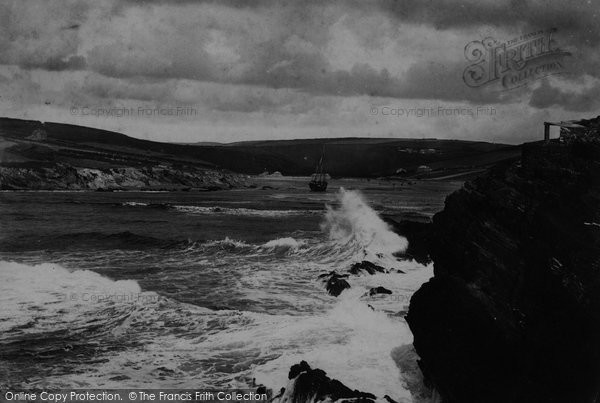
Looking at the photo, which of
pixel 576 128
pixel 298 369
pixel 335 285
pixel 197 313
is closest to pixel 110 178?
pixel 335 285

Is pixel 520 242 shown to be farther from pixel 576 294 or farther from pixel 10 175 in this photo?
pixel 10 175

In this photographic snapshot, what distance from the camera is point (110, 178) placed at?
408 feet

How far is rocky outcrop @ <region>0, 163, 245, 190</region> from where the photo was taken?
339 ft

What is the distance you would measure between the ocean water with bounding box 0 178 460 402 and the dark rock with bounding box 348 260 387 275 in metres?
0.65

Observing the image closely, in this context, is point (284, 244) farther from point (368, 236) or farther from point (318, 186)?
point (318, 186)

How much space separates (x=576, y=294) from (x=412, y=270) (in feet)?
64.6

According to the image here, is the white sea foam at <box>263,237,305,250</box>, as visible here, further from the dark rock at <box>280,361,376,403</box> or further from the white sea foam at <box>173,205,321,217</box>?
the dark rock at <box>280,361,376,403</box>

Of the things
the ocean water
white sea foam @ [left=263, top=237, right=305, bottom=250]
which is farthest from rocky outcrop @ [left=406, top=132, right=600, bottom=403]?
white sea foam @ [left=263, top=237, right=305, bottom=250]

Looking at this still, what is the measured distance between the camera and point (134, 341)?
1717 centimetres

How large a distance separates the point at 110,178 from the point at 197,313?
364ft

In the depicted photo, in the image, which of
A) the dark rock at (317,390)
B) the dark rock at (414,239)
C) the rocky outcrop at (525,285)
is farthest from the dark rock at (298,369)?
the dark rock at (414,239)

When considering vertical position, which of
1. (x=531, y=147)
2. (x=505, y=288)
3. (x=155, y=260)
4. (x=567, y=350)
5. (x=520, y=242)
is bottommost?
(x=155, y=260)

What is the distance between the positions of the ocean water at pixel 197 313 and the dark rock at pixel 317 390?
93cm

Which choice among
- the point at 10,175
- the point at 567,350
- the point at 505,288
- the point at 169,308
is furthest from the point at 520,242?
the point at 10,175
